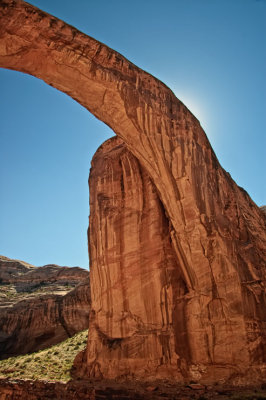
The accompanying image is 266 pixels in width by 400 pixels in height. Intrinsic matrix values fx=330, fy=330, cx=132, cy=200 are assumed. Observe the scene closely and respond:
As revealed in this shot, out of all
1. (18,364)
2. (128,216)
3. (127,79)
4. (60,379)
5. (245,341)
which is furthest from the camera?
(18,364)

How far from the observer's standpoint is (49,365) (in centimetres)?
2012

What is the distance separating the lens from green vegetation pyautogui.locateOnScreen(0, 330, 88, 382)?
58.8 ft

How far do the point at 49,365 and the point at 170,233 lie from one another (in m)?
11.9

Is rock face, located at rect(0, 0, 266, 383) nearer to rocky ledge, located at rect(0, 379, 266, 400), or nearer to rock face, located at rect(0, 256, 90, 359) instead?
rocky ledge, located at rect(0, 379, 266, 400)

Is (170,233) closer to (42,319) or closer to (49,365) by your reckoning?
(49,365)

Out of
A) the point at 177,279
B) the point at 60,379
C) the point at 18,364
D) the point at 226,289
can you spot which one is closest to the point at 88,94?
the point at 177,279

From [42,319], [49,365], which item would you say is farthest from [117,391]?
[42,319]

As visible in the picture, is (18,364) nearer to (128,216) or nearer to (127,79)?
(128,216)

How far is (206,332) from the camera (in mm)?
13391

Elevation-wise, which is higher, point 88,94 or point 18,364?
point 88,94

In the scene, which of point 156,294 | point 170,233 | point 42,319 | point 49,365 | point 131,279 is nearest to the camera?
point 170,233

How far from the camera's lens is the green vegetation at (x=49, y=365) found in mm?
17911

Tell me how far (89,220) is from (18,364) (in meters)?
11.1

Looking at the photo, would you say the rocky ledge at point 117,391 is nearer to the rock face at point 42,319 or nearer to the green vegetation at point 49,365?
the green vegetation at point 49,365
